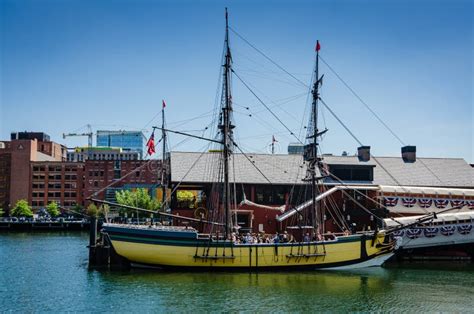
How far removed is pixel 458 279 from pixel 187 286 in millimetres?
21623

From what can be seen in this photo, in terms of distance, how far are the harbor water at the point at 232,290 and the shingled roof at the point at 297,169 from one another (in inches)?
603

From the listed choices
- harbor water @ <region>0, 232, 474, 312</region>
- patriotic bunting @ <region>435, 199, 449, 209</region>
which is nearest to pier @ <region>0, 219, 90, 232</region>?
harbor water @ <region>0, 232, 474, 312</region>

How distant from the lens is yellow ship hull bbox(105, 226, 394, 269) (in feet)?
142

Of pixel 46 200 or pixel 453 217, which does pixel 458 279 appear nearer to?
pixel 453 217

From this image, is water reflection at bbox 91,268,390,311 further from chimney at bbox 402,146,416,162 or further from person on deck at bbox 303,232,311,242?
chimney at bbox 402,146,416,162

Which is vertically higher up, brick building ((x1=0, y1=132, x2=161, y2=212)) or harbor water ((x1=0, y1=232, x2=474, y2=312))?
brick building ((x1=0, y1=132, x2=161, y2=212))

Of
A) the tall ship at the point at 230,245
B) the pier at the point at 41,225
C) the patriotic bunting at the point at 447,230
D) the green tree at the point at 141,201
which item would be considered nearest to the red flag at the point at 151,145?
the tall ship at the point at 230,245

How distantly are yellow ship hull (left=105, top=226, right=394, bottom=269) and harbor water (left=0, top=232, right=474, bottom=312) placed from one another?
1136 mm

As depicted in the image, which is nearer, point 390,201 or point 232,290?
point 232,290

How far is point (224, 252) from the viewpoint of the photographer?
43.9m

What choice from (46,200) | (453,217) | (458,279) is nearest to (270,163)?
(453,217)

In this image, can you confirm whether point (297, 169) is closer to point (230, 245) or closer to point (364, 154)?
point (364, 154)

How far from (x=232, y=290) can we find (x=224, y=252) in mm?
7348

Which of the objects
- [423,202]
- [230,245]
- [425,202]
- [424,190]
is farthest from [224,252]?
[424,190]
